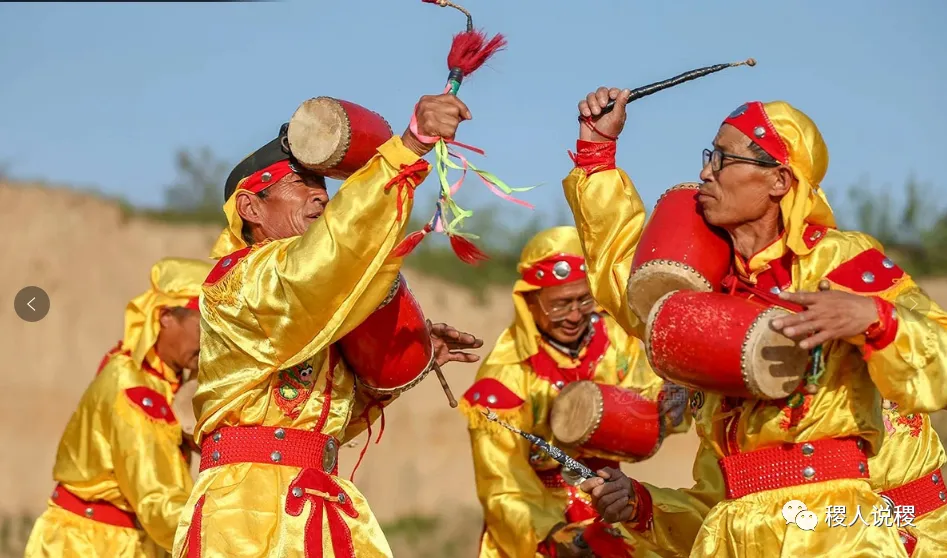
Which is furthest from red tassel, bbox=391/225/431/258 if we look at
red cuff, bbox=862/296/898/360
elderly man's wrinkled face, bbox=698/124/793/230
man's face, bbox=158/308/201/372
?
man's face, bbox=158/308/201/372

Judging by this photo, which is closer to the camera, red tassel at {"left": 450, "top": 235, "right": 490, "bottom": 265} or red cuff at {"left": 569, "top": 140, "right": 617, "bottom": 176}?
red tassel at {"left": 450, "top": 235, "right": 490, "bottom": 265}

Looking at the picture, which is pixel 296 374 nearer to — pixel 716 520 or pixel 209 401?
pixel 209 401

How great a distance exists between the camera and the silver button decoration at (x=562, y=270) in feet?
20.6

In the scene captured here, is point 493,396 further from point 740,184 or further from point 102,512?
point 740,184

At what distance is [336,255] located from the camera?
12.0ft

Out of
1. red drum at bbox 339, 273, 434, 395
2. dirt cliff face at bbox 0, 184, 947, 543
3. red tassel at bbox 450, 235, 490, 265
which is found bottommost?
dirt cliff face at bbox 0, 184, 947, 543

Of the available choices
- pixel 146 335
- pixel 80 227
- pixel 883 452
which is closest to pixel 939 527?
pixel 883 452

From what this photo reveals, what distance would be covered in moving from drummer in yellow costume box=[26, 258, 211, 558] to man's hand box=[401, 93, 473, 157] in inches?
96.5

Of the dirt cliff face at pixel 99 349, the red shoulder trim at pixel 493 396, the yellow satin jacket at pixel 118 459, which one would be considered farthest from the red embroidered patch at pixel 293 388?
the dirt cliff face at pixel 99 349

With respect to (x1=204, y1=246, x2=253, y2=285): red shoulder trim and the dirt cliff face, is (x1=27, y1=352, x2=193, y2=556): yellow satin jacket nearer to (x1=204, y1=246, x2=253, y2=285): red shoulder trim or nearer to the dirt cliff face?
(x1=204, y1=246, x2=253, y2=285): red shoulder trim

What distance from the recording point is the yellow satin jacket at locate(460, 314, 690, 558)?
5676 mm

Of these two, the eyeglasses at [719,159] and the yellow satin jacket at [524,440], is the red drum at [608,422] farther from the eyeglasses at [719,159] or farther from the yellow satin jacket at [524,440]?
the eyeglasses at [719,159]

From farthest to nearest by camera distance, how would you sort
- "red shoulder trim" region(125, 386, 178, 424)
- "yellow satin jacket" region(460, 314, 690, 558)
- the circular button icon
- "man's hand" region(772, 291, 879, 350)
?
the circular button icon
"red shoulder trim" region(125, 386, 178, 424)
"yellow satin jacket" region(460, 314, 690, 558)
"man's hand" region(772, 291, 879, 350)

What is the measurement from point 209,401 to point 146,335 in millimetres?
2109
